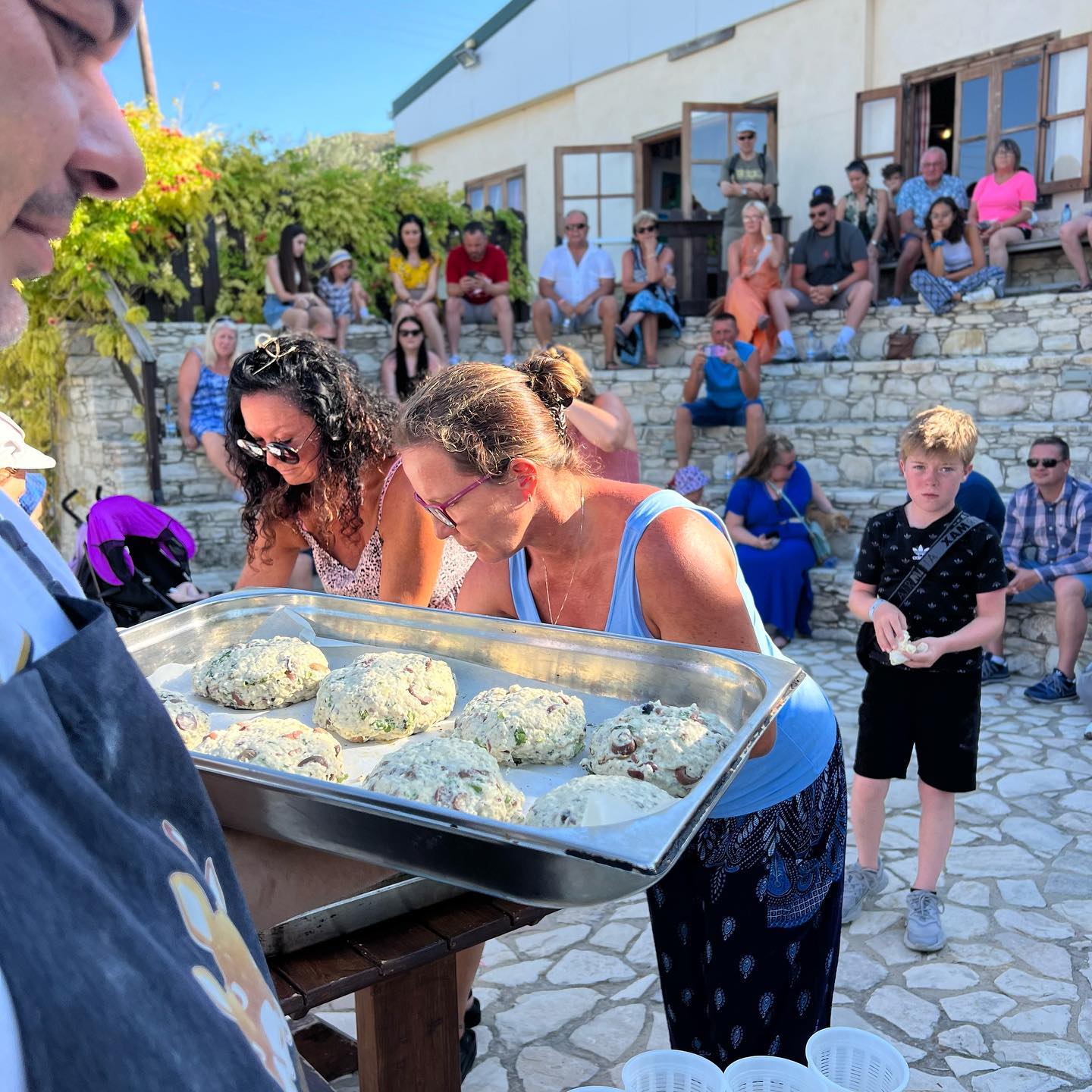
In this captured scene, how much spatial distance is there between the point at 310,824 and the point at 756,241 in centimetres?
974

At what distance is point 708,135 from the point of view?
12.3 meters

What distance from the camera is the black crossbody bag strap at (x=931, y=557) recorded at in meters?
3.23

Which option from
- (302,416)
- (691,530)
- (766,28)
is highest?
(766,28)

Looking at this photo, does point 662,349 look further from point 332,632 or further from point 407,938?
point 407,938

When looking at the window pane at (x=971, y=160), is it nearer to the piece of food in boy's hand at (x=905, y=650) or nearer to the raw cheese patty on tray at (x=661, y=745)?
the piece of food in boy's hand at (x=905, y=650)

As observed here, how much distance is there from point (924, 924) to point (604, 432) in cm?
245

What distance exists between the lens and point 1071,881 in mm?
3629

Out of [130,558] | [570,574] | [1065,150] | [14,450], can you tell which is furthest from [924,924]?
[1065,150]

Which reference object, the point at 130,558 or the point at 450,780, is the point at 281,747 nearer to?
the point at 450,780

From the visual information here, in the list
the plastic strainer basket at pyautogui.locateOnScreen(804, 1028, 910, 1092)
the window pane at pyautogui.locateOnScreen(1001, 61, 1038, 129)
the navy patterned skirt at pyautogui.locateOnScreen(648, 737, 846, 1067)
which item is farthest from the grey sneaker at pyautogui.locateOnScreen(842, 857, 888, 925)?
the window pane at pyautogui.locateOnScreen(1001, 61, 1038, 129)

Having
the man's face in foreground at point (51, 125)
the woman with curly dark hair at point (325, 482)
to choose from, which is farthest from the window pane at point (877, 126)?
the man's face in foreground at point (51, 125)

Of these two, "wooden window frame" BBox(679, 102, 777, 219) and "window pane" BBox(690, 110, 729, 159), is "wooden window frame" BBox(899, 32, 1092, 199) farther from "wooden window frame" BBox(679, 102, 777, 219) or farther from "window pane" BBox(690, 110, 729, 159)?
"window pane" BBox(690, 110, 729, 159)

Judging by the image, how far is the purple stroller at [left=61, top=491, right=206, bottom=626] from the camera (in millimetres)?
5352

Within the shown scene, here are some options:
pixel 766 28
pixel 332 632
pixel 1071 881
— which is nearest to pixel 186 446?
pixel 332 632
